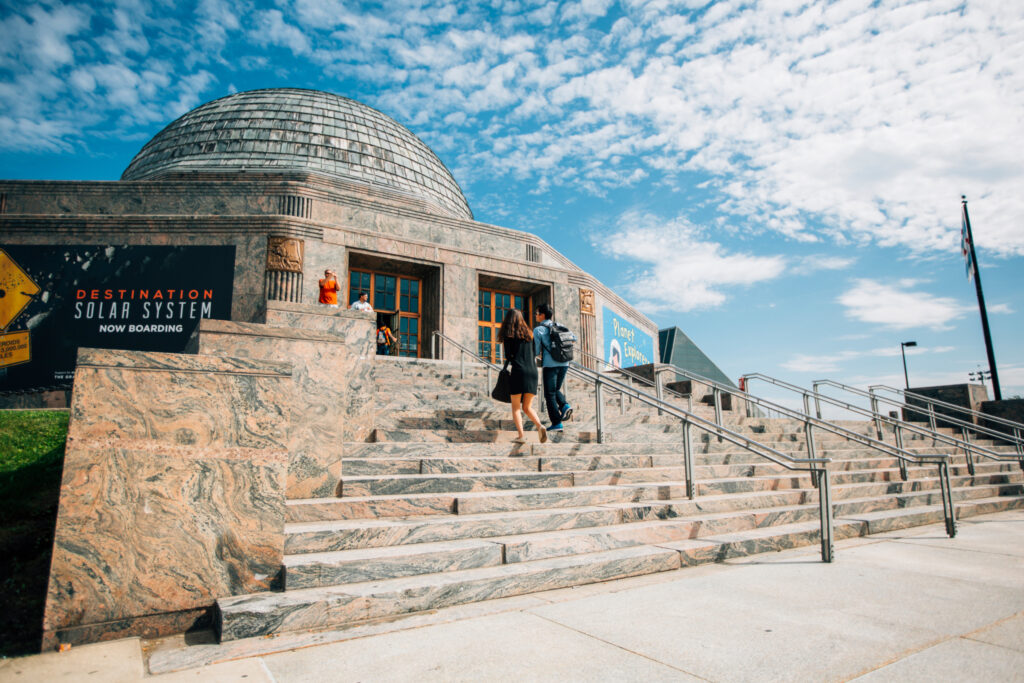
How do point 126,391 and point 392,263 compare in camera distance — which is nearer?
point 126,391

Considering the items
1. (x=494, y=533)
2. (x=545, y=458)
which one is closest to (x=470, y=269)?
(x=545, y=458)

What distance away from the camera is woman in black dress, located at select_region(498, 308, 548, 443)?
17.6 ft

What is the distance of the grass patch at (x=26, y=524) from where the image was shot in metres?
2.57

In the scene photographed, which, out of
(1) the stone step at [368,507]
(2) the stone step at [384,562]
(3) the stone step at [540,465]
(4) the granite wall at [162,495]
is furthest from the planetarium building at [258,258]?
(2) the stone step at [384,562]

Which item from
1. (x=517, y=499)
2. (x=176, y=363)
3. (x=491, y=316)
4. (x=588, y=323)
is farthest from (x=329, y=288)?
(x=588, y=323)

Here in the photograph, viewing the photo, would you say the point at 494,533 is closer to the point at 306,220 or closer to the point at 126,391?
the point at 126,391

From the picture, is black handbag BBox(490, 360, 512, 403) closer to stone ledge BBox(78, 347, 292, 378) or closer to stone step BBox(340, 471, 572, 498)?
stone step BBox(340, 471, 572, 498)

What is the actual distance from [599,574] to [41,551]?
126 inches

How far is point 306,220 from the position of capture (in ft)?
37.9

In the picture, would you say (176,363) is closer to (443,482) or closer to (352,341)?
(443,482)

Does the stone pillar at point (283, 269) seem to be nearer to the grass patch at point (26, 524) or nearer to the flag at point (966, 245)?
the grass patch at point (26, 524)

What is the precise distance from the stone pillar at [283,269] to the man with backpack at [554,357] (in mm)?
6856

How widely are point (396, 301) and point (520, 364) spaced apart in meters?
7.98

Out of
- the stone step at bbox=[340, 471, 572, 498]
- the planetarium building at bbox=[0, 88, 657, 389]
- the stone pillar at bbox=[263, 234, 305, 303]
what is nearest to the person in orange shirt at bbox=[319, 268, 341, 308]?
the planetarium building at bbox=[0, 88, 657, 389]
